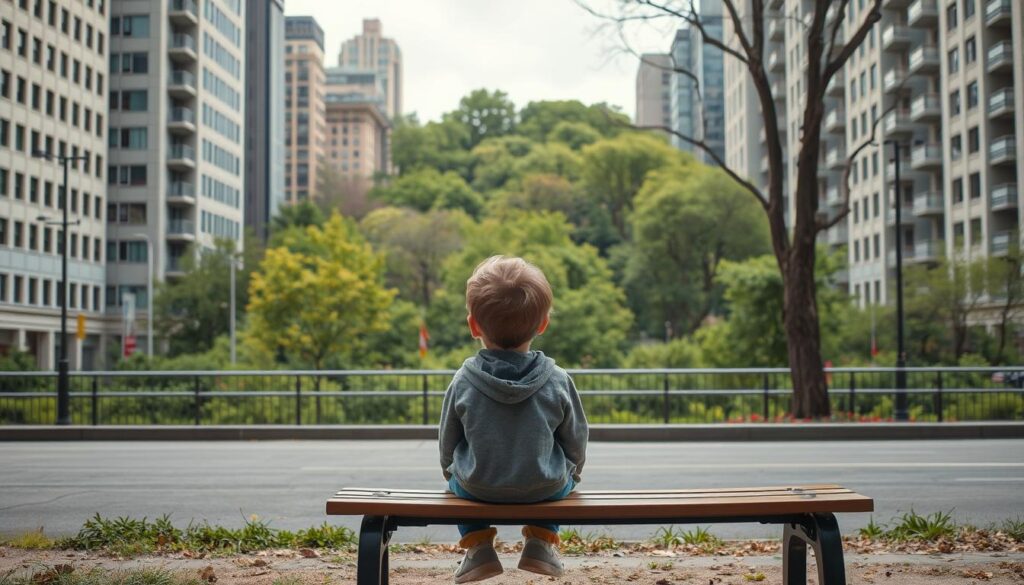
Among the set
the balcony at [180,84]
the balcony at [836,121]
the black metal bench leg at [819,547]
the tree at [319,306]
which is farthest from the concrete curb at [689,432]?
the balcony at [180,84]

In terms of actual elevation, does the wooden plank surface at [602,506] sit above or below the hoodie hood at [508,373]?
below

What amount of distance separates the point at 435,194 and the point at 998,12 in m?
63.7

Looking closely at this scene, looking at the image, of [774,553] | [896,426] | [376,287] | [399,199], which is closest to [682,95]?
[399,199]

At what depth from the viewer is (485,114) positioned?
431ft

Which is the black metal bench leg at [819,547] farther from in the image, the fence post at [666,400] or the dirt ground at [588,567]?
the fence post at [666,400]

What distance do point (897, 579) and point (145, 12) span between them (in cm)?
8370

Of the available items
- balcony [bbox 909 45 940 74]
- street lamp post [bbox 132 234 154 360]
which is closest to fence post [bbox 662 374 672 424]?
balcony [bbox 909 45 940 74]

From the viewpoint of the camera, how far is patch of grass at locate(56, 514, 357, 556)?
23.0 feet

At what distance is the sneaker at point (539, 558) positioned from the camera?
4.37 m

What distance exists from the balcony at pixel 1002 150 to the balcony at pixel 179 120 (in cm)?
5665

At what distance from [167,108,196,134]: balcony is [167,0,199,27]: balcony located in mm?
6629

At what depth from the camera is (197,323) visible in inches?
2739

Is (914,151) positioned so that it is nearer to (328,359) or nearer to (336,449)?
(328,359)

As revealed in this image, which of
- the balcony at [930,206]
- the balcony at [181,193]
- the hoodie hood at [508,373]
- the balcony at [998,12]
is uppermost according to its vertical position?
the balcony at [998,12]
